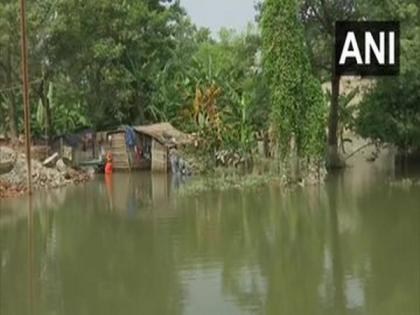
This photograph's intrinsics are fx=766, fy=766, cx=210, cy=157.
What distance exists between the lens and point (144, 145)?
28031 mm

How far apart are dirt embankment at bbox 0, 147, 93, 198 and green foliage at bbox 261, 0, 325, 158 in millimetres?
7034

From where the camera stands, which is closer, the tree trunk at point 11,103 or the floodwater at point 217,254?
the floodwater at point 217,254

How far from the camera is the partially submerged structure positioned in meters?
27.0

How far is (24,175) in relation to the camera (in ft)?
71.8

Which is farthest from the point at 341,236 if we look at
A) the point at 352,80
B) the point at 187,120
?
the point at 352,80

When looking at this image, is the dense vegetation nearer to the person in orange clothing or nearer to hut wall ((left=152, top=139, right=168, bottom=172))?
hut wall ((left=152, top=139, right=168, bottom=172))

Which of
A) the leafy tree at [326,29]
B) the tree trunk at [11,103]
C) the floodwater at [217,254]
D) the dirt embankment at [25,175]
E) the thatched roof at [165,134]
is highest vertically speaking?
the leafy tree at [326,29]

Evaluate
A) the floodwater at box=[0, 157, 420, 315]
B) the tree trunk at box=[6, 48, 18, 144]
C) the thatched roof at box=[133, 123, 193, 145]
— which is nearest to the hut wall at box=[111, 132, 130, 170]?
the thatched roof at box=[133, 123, 193, 145]

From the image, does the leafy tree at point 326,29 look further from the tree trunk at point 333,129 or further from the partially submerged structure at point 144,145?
the partially submerged structure at point 144,145

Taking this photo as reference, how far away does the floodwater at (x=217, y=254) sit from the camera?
8703 millimetres

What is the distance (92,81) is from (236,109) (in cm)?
615

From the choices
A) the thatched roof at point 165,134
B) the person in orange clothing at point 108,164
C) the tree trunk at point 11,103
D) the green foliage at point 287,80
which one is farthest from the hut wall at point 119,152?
the green foliage at point 287,80

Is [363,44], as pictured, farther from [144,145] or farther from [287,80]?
[144,145]

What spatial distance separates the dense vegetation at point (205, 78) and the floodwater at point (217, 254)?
3.60 metres
